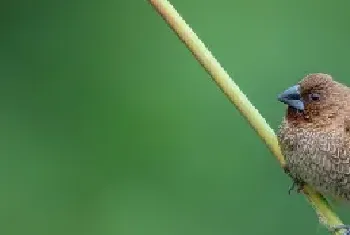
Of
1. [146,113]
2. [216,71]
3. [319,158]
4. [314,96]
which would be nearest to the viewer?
[216,71]

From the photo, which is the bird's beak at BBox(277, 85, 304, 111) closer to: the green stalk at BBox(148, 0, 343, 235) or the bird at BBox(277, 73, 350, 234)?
the bird at BBox(277, 73, 350, 234)

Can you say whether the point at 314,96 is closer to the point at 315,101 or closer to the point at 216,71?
the point at 315,101

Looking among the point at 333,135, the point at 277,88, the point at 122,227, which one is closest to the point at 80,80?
the point at 122,227

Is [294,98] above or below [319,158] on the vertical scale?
above

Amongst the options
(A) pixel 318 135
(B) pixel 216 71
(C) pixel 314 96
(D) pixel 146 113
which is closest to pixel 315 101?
(C) pixel 314 96

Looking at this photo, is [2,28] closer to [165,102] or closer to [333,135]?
[165,102]

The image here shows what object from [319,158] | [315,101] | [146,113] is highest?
[146,113]

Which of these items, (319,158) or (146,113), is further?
(146,113)

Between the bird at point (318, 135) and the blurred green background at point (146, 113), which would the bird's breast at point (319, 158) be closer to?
the bird at point (318, 135)
